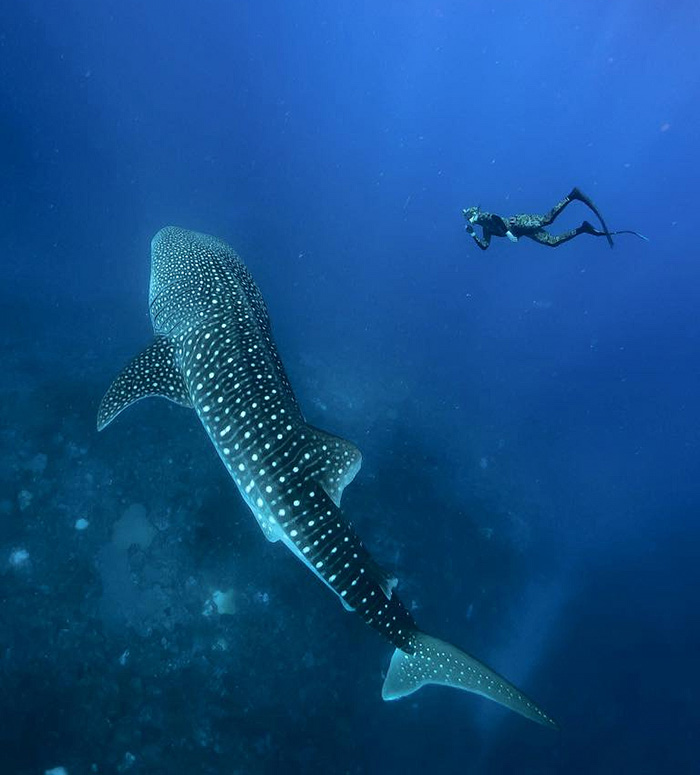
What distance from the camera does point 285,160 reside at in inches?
1249

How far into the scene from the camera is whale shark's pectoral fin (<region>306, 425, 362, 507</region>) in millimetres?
4727

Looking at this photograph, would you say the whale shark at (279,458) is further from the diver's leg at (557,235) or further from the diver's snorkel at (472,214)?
the diver's leg at (557,235)

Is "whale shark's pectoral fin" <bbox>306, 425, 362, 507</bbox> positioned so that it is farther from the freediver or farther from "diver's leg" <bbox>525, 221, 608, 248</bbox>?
"diver's leg" <bbox>525, 221, 608, 248</bbox>

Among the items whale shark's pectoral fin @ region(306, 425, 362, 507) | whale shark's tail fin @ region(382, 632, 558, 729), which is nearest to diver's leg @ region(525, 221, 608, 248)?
whale shark's pectoral fin @ region(306, 425, 362, 507)

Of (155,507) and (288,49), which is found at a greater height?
(288,49)

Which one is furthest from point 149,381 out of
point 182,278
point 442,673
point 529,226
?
point 529,226

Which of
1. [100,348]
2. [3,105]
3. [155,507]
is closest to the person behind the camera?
[155,507]

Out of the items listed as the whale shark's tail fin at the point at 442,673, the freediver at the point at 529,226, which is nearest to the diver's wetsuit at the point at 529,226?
the freediver at the point at 529,226

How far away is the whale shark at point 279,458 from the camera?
4523mm

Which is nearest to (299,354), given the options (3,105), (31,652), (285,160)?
(31,652)

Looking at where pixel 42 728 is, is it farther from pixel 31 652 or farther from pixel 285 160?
pixel 285 160

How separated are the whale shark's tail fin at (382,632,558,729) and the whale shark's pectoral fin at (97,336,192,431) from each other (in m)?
3.96

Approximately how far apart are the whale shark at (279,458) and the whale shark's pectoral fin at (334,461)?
0.01m

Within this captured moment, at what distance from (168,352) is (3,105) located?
3040cm
